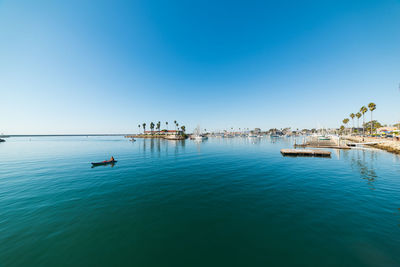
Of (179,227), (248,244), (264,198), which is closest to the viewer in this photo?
(248,244)

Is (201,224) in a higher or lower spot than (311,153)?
lower

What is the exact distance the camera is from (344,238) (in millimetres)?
7863

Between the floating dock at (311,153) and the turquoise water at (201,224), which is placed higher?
the floating dock at (311,153)

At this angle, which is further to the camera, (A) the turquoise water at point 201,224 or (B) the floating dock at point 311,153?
(B) the floating dock at point 311,153

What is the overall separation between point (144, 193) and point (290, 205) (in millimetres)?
14042

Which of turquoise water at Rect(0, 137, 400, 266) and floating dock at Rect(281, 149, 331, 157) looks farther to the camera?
floating dock at Rect(281, 149, 331, 157)

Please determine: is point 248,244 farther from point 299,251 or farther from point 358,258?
point 358,258

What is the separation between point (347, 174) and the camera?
20.0 meters

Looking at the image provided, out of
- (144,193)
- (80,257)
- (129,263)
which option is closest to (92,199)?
(144,193)

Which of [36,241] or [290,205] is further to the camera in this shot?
[290,205]

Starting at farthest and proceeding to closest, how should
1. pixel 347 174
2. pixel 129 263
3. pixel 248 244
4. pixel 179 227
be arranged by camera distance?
pixel 347 174 < pixel 179 227 < pixel 248 244 < pixel 129 263

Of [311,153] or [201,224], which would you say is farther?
[311,153]

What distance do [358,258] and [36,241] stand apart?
58.2ft

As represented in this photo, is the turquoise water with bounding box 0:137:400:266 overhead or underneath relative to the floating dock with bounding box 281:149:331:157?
underneath
